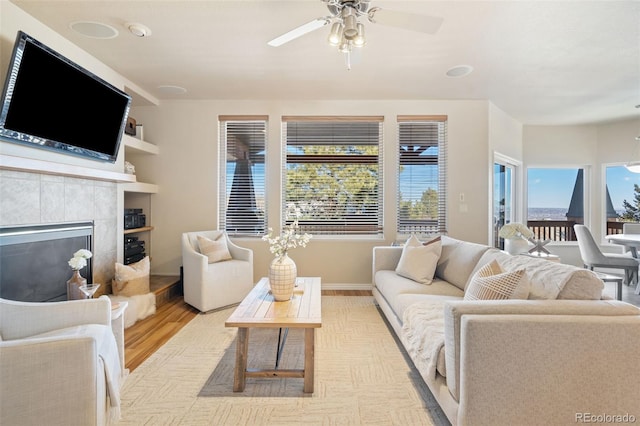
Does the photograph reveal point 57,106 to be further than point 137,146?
No

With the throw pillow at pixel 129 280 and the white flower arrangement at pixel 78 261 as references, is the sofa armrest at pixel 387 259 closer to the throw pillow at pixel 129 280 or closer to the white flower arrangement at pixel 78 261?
the throw pillow at pixel 129 280

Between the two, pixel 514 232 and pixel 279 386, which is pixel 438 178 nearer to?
pixel 514 232

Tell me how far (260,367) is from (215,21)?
8.85 feet

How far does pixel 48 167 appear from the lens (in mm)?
2391

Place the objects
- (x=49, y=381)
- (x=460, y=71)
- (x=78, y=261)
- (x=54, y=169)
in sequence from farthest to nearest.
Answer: (x=460, y=71) → (x=54, y=169) → (x=78, y=261) → (x=49, y=381)

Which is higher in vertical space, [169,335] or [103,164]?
[103,164]

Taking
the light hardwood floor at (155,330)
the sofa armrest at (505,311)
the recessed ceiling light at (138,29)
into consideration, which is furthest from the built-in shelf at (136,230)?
the sofa armrest at (505,311)

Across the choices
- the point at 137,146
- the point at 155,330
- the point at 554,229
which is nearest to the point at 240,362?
the point at 155,330

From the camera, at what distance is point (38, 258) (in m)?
2.54

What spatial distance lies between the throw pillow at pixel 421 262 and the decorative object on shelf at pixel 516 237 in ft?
2.19

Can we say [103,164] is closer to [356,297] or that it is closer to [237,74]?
[237,74]

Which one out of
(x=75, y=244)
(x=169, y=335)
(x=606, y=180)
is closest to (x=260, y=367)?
(x=169, y=335)

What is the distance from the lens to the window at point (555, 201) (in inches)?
216

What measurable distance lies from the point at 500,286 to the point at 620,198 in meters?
5.62
